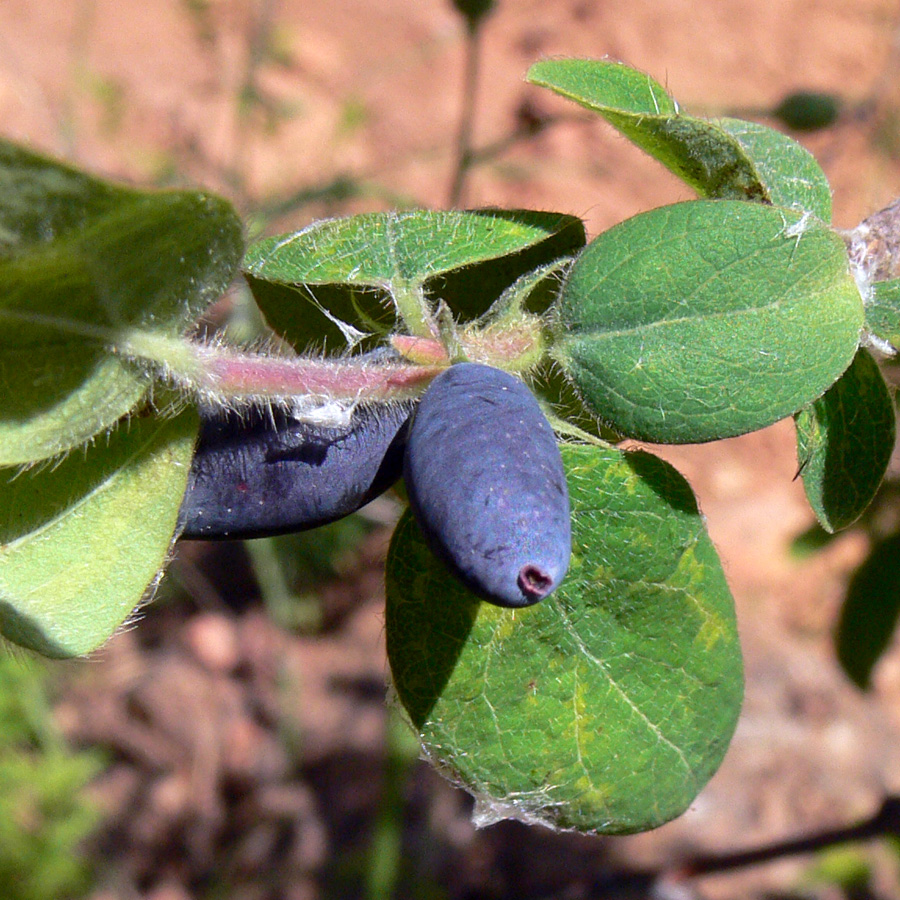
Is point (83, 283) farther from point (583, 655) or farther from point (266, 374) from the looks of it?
point (583, 655)

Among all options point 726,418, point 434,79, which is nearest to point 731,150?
point 726,418

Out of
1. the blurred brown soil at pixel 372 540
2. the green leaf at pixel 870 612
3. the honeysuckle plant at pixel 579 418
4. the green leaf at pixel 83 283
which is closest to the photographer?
the green leaf at pixel 83 283

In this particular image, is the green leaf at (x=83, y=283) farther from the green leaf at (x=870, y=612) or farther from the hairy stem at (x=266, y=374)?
the green leaf at (x=870, y=612)

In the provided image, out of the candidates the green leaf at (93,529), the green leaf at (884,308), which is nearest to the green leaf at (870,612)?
the green leaf at (884,308)

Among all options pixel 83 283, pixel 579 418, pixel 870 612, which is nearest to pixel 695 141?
pixel 579 418

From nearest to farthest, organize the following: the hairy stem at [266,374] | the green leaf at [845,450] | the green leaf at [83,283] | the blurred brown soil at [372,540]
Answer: the green leaf at [83,283] < the hairy stem at [266,374] < the green leaf at [845,450] < the blurred brown soil at [372,540]

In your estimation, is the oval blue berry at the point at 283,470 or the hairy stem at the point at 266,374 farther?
the oval blue berry at the point at 283,470

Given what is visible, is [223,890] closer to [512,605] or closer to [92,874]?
[92,874]
